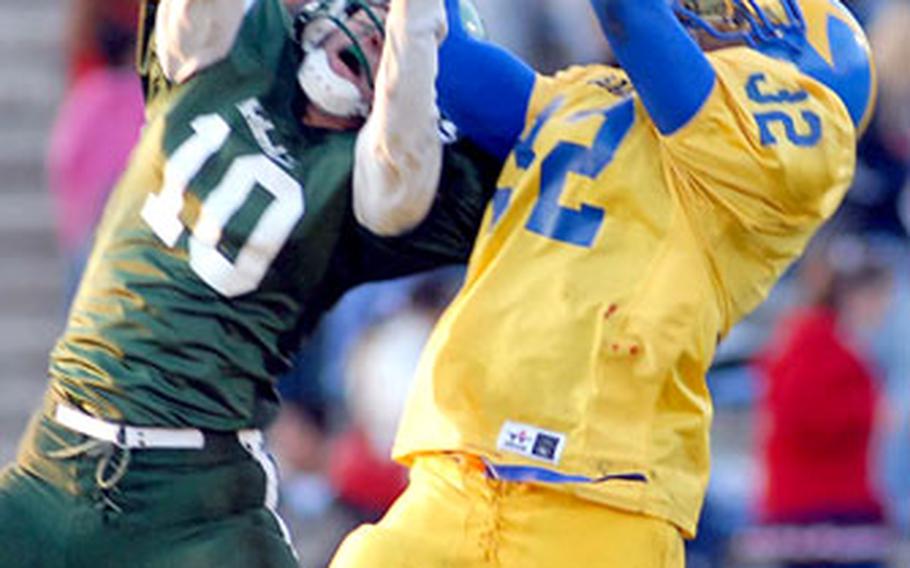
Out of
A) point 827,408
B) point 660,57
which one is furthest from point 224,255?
point 827,408

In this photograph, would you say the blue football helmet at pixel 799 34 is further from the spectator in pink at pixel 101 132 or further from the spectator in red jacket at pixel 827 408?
the spectator in pink at pixel 101 132

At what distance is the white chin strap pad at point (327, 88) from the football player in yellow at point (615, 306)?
1.16ft

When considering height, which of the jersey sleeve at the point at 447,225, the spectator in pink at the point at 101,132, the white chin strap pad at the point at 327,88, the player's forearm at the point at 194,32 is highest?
the player's forearm at the point at 194,32

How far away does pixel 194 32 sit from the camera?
5.52 metres

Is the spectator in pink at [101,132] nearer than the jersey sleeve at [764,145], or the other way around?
the jersey sleeve at [764,145]

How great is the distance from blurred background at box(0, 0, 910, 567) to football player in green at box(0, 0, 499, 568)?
11.7ft

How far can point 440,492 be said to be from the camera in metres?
5.37

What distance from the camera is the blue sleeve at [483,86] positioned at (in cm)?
556

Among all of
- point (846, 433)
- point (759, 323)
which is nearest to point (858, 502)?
point (846, 433)

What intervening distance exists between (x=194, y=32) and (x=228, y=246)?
1.39 ft

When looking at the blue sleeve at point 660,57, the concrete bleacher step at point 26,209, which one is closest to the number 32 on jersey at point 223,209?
the blue sleeve at point 660,57

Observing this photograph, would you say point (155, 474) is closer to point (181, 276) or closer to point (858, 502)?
point (181, 276)

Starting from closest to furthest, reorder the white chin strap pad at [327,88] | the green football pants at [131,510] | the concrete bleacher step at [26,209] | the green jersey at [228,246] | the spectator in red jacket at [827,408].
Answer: the green football pants at [131,510] → the green jersey at [228,246] → the white chin strap pad at [327,88] → the spectator in red jacket at [827,408] → the concrete bleacher step at [26,209]

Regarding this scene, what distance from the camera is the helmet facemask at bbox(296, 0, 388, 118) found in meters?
5.56
